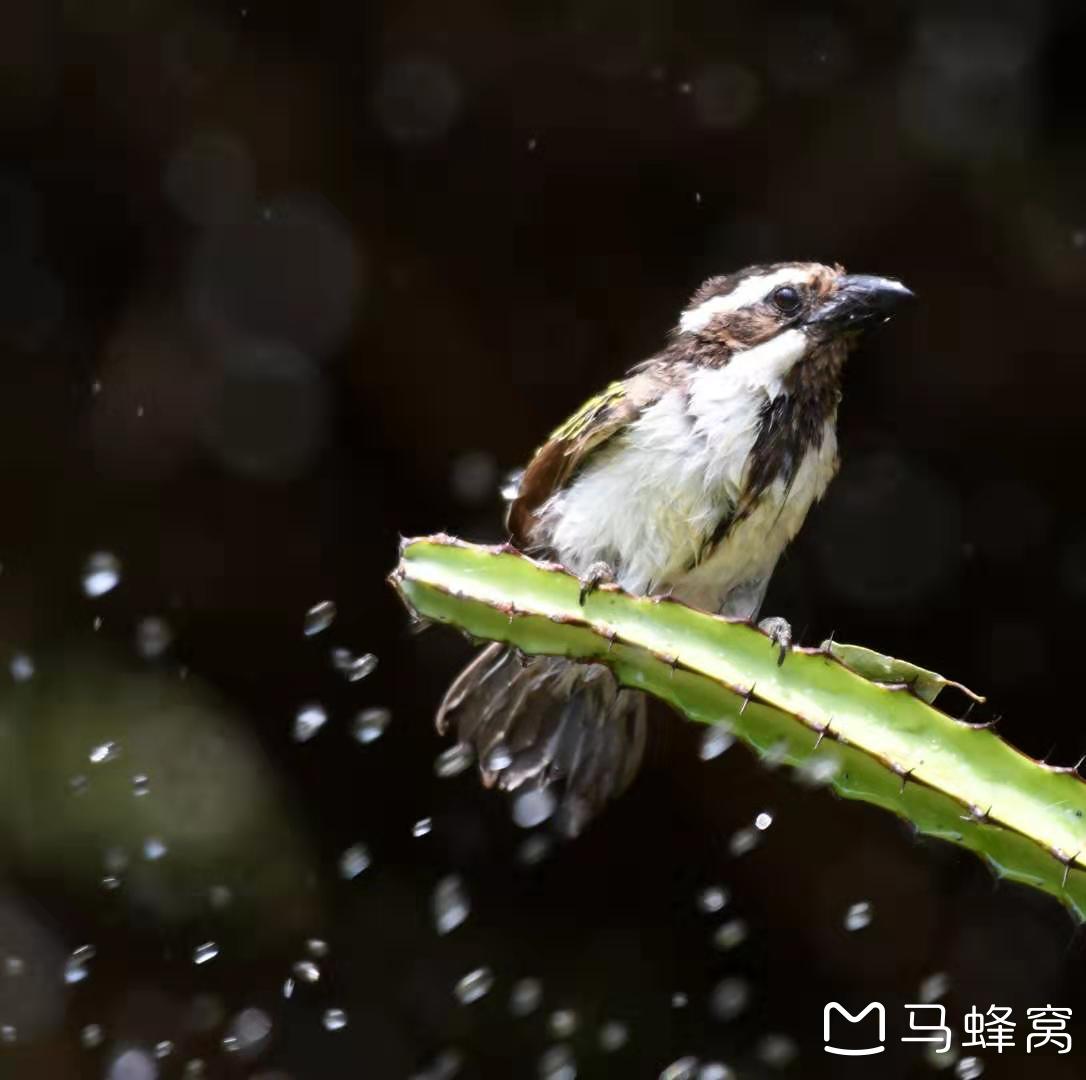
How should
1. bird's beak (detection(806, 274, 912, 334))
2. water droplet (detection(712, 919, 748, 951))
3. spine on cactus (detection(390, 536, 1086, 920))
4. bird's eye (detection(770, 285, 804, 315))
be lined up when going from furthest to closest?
water droplet (detection(712, 919, 748, 951)) → bird's eye (detection(770, 285, 804, 315)) → bird's beak (detection(806, 274, 912, 334)) → spine on cactus (detection(390, 536, 1086, 920))

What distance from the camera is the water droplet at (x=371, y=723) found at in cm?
519

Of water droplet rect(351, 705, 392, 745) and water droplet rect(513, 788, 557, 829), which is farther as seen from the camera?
water droplet rect(351, 705, 392, 745)

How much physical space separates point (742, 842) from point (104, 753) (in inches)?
78.6

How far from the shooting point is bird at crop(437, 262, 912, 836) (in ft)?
11.3

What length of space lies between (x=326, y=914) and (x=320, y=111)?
2.63 m

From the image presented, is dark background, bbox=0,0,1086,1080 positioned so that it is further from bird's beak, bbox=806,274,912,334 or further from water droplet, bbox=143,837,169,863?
bird's beak, bbox=806,274,912,334

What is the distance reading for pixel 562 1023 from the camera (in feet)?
16.3

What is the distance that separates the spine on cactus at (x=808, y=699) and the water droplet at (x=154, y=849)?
2390 millimetres

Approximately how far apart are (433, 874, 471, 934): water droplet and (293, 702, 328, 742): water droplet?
2.12 feet

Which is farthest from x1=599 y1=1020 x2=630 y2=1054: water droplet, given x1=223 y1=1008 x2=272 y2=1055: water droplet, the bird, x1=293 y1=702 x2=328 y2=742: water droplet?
the bird

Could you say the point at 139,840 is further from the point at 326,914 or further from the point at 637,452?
the point at 637,452

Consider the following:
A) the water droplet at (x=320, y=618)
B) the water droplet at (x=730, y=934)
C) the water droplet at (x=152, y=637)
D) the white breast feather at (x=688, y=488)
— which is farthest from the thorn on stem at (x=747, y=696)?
the water droplet at (x=152, y=637)

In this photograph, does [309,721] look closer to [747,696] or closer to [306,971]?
[306,971]

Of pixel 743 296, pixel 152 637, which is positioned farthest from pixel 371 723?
pixel 743 296
